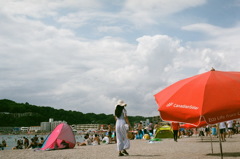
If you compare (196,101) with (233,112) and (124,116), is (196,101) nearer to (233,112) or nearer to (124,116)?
(233,112)

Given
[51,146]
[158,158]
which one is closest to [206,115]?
[158,158]

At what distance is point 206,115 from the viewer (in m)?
6.56

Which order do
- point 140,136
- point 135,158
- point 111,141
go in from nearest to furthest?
point 135,158 → point 111,141 → point 140,136

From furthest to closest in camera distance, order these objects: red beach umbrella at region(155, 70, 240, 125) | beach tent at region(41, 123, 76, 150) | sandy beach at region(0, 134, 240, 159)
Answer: beach tent at region(41, 123, 76, 150) < sandy beach at region(0, 134, 240, 159) < red beach umbrella at region(155, 70, 240, 125)

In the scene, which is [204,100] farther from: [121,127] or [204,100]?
[121,127]

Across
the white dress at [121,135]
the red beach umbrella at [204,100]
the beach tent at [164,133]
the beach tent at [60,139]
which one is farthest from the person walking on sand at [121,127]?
the beach tent at [164,133]

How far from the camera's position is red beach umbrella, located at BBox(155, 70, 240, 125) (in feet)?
21.7

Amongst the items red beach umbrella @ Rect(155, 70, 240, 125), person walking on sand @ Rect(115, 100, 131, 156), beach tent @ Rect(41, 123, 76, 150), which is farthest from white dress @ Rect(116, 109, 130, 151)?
beach tent @ Rect(41, 123, 76, 150)

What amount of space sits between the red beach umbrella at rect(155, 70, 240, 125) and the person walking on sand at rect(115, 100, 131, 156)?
117 inches

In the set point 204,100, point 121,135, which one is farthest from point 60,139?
point 204,100

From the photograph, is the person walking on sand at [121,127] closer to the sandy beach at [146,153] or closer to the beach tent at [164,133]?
the sandy beach at [146,153]

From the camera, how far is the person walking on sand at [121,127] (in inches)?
436

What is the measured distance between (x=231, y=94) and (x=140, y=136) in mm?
22826

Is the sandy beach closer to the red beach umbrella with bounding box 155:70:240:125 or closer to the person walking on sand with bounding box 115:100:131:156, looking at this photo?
the person walking on sand with bounding box 115:100:131:156
